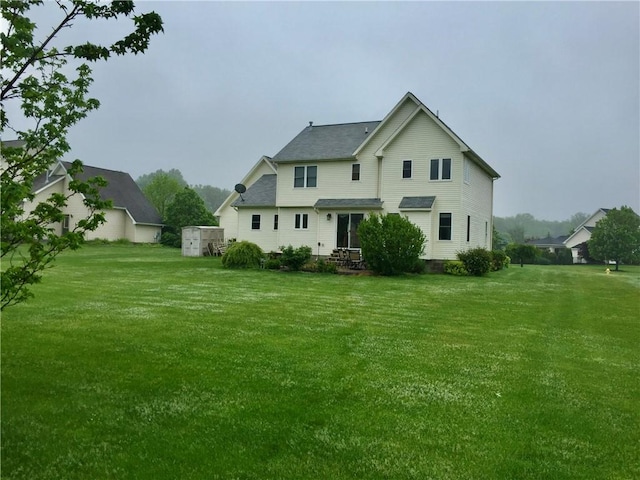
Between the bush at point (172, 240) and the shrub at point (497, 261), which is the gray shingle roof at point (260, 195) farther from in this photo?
the bush at point (172, 240)

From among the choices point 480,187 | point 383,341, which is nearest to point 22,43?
point 383,341

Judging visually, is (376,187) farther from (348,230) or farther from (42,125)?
(42,125)

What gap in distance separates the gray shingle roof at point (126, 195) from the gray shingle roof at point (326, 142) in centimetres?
2188

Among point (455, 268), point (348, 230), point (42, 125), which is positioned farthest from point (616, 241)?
point (42, 125)

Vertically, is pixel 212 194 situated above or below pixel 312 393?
above

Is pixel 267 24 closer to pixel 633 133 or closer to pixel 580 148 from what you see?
pixel 633 133

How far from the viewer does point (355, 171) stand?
26.3m

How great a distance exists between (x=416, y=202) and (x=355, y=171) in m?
4.29

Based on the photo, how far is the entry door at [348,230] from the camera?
1025 inches

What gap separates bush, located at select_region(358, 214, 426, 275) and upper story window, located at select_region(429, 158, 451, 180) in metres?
4.56

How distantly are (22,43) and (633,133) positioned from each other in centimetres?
5240

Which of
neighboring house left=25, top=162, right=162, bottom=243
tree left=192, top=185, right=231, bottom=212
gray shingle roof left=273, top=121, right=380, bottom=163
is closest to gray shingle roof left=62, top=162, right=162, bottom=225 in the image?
neighboring house left=25, top=162, right=162, bottom=243

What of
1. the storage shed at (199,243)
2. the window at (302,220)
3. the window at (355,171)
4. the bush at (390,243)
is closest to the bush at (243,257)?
the window at (302,220)

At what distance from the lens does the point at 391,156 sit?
25.2 m
